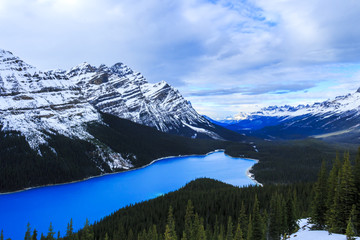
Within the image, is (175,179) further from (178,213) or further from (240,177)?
(178,213)

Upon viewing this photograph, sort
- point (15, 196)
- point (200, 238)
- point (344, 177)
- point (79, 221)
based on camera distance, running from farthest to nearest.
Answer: point (15, 196)
point (79, 221)
point (200, 238)
point (344, 177)

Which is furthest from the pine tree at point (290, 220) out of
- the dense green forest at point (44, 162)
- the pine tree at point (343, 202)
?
the dense green forest at point (44, 162)

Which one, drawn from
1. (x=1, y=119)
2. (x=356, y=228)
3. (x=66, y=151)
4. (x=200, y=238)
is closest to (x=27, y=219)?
(x=200, y=238)

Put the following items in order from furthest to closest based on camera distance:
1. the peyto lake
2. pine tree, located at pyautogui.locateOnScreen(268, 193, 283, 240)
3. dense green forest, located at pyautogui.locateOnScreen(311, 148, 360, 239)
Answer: the peyto lake < pine tree, located at pyautogui.locateOnScreen(268, 193, 283, 240) < dense green forest, located at pyautogui.locateOnScreen(311, 148, 360, 239)

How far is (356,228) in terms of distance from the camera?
41.4 meters

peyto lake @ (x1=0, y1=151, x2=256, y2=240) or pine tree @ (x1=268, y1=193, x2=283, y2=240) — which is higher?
pine tree @ (x1=268, y1=193, x2=283, y2=240)

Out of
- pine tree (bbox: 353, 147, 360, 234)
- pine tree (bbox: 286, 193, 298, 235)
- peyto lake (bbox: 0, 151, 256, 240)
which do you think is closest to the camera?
pine tree (bbox: 353, 147, 360, 234)

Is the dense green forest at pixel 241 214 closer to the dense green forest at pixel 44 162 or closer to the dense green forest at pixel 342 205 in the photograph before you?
the dense green forest at pixel 342 205

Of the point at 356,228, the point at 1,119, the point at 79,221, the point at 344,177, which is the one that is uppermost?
the point at 1,119

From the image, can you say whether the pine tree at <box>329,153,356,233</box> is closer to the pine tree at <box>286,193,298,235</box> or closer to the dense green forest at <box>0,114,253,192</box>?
the pine tree at <box>286,193,298,235</box>

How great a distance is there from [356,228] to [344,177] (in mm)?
7927

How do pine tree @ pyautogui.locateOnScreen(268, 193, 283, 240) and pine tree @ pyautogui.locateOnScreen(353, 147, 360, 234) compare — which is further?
pine tree @ pyautogui.locateOnScreen(268, 193, 283, 240)

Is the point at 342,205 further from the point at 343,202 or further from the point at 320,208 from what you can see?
the point at 320,208

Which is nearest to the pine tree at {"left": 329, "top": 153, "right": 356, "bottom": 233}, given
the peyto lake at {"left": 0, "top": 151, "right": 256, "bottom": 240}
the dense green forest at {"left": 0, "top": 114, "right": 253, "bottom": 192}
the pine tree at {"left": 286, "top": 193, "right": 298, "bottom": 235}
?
the pine tree at {"left": 286, "top": 193, "right": 298, "bottom": 235}
